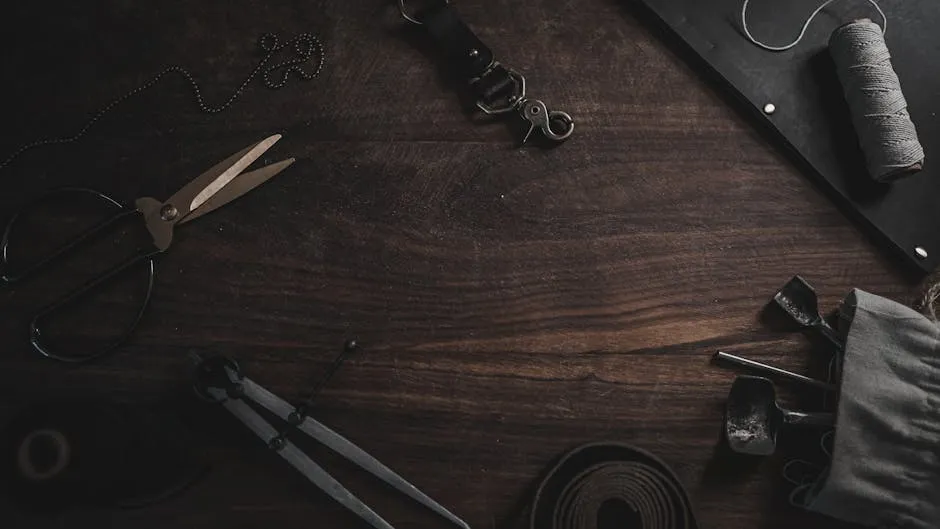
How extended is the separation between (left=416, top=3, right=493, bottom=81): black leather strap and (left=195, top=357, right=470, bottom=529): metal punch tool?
42cm

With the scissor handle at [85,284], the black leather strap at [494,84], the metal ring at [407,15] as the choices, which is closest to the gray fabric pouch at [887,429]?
the black leather strap at [494,84]

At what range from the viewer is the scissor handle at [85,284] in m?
0.99

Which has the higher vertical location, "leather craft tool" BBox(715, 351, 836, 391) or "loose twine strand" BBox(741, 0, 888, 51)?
"loose twine strand" BBox(741, 0, 888, 51)

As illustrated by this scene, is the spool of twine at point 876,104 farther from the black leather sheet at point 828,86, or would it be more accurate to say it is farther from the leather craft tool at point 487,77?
the leather craft tool at point 487,77

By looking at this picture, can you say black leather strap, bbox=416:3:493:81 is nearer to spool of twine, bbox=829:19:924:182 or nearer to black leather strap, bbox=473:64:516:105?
black leather strap, bbox=473:64:516:105

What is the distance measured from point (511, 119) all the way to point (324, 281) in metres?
0.28

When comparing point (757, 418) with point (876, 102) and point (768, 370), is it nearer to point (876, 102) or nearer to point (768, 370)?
point (768, 370)

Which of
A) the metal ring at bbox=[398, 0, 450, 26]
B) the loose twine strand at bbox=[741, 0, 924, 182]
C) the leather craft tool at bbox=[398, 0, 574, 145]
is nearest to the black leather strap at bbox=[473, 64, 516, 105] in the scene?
the leather craft tool at bbox=[398, 0, 574, 145]

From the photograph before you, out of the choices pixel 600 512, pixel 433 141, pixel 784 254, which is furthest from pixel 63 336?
pixel 784 254

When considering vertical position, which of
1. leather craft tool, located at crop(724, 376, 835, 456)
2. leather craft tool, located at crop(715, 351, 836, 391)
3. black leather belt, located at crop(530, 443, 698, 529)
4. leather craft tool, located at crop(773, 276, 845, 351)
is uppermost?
leather craft tool, located at crop(773, 276, 845, 351)

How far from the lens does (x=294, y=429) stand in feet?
3.15

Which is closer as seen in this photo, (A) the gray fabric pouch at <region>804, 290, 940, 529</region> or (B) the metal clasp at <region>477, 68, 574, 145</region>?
(A) the gray fabric pouch at <region>804, 290, 940, 529</region>

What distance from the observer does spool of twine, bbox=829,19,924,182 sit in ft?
3.18

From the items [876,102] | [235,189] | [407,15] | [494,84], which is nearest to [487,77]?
[494,84]
